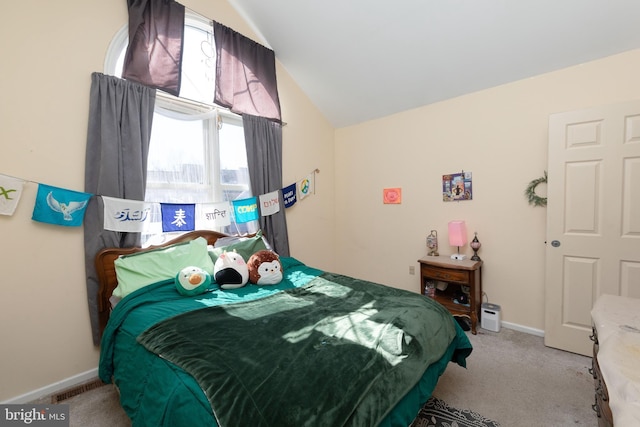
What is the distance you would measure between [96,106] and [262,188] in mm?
1531

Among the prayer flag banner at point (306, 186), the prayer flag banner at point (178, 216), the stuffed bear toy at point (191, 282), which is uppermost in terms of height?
the prayer flag banner at point (306, 186)

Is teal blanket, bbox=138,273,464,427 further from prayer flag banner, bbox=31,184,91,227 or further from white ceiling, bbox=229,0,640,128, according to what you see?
white ceiling, bbox=229,0,640,128

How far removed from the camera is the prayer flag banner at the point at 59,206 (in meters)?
1.84

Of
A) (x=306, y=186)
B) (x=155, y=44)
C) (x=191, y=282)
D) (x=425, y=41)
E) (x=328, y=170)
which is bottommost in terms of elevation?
(x=191, y=282)

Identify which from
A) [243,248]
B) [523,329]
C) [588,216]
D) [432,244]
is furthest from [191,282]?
[588,216]

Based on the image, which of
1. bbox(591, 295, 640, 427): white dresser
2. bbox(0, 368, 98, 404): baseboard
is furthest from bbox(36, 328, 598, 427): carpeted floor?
bbox(591, 295, 640, 427): white dresser

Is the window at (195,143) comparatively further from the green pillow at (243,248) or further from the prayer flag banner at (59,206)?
the prayer flag banner at (59,206)

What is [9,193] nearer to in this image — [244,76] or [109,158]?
[109,158]

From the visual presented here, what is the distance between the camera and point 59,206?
1.89 meters

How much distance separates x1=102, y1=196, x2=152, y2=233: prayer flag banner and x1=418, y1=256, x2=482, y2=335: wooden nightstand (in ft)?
8.71

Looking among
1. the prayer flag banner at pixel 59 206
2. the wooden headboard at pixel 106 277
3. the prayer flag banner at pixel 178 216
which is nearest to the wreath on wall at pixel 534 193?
the prayer flag banner at pixel 178 216

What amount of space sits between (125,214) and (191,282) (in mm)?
778

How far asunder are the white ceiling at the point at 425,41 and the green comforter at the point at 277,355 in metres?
2.25

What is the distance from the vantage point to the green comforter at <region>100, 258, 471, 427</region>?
0.98 metres
